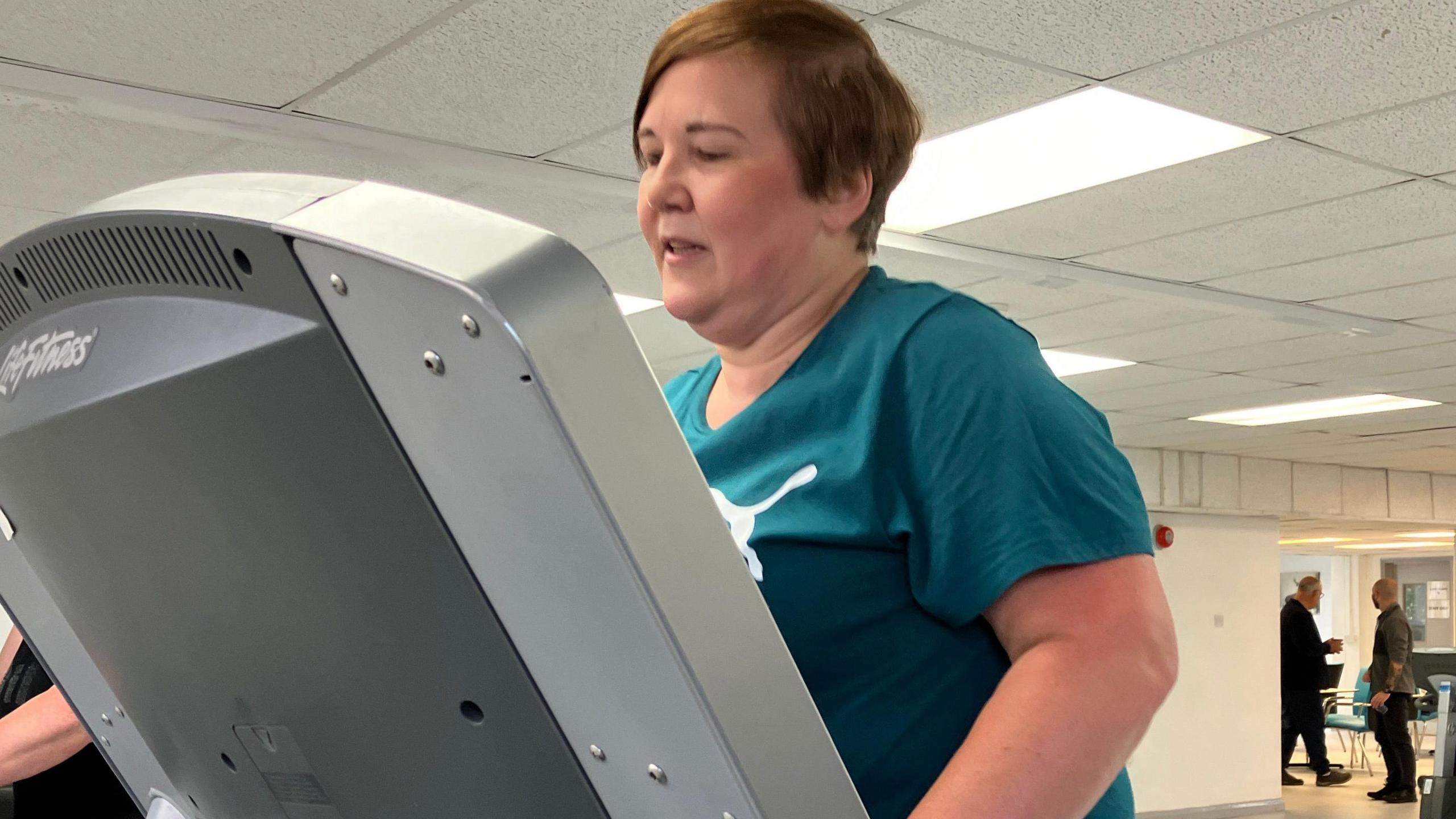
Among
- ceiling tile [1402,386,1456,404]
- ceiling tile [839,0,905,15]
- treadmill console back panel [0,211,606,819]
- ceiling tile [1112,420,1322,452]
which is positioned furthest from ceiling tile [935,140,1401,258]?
ceiling tile [1112,420,1322,452]

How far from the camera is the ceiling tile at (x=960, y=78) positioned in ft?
9.02

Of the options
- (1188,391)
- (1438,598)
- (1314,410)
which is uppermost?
(1188,391)

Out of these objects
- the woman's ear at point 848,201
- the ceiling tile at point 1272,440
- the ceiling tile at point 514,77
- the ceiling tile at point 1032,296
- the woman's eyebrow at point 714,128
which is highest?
the ceiling tile at point 514,77

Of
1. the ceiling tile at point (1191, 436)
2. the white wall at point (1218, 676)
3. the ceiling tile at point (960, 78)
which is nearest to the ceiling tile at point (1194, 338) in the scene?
the ceiling tile at point (1191, 436)

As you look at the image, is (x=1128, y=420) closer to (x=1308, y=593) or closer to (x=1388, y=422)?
(x=1388, y=422)

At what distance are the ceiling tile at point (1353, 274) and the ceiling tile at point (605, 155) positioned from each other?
2.40 meters

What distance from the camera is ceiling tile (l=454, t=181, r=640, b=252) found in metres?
3.81

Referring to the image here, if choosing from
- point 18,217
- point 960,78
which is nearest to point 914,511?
point 960,78

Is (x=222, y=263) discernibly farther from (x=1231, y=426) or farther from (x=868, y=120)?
(x=1231, y=426)

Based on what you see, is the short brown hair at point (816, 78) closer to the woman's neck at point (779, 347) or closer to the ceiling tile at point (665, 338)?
the woman's neck at point (779, 347)

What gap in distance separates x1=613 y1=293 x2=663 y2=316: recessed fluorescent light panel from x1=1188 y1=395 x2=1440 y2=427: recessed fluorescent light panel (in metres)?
4.19

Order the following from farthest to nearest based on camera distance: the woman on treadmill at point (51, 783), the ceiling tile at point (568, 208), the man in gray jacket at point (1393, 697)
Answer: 1. the man in gray jacket at point (1393, 697)
2. the ceiling tile at point (568, 208)
3. the woman on treadmill at point (51, 783)

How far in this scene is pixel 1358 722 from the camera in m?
11.5

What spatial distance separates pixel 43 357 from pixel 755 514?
32 centimetres
